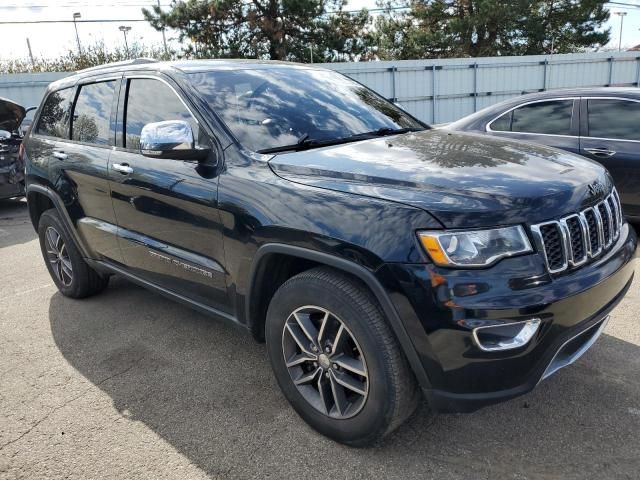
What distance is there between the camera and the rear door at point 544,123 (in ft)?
17.7

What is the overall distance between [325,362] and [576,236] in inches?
47.8

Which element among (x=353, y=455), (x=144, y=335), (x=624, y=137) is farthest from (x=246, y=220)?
(x=624, y=137)

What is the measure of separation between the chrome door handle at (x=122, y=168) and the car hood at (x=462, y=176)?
1173mm

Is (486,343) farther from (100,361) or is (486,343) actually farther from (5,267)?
(5,267)

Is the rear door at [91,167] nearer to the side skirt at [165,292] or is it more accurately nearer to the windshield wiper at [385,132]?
the side skirt at [165,292]

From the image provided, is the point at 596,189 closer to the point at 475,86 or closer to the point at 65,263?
the point at 65,263

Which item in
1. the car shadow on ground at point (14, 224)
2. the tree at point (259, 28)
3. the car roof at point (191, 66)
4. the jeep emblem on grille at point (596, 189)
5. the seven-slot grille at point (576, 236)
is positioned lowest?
the car shadow on ground at point (14, 224)

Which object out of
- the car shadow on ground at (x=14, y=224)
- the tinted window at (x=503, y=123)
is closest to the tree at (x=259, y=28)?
the car shadow on ground at (x=14, y=224)

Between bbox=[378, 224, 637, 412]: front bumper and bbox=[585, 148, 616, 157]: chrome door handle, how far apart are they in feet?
11.5

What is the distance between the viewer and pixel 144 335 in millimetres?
3838

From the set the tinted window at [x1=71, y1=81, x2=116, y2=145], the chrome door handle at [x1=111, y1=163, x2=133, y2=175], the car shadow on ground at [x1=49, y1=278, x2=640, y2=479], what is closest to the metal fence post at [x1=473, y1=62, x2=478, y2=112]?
the tinted window at [x1=71, y1=81, x2=116, y2=145]

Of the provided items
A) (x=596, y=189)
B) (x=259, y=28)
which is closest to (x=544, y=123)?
(x=596, y=189)

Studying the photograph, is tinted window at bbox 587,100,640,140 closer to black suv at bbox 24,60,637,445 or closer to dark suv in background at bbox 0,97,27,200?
black suv at bbox 24,60,637,445

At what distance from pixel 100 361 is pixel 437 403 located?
7.71 ft
